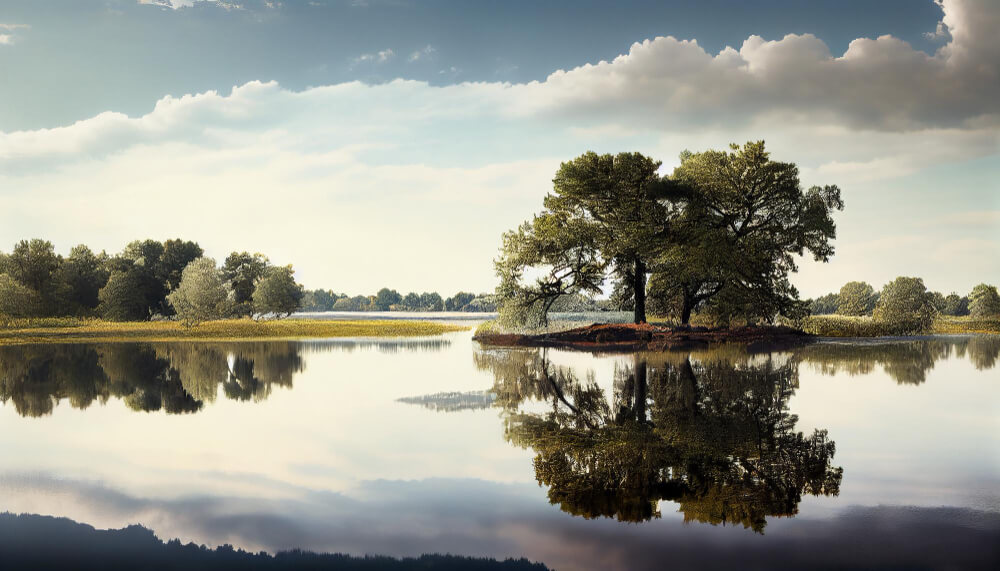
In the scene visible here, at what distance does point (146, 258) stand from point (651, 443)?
346ft

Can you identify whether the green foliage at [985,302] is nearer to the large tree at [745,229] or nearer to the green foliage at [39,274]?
the large tree at [745,229]

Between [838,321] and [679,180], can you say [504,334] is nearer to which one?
[679,180]

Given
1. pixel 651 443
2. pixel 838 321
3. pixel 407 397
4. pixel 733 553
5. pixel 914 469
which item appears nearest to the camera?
pixel 733 553

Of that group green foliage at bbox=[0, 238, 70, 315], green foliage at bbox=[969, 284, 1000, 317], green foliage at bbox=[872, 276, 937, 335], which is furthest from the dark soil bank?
green foliage at bbox=[0, 238, 70, 315]

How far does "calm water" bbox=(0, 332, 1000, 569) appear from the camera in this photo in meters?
7.43

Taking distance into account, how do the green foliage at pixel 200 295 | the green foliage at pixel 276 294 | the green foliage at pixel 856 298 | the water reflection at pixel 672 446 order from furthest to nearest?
the green foliage at pixel 276 294
the green foliage at pixel 856 298
the green foliage at pixel 200 295
the water reflection at pixel 672 446

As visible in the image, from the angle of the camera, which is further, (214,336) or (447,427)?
(214,336)

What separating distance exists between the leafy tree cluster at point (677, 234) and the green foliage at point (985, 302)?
6887cm

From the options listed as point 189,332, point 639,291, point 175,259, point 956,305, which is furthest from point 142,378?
point 956,305

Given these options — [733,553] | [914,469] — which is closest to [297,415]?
[733,553]

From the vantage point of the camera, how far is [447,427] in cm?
1398

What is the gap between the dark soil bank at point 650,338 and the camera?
3669 cm

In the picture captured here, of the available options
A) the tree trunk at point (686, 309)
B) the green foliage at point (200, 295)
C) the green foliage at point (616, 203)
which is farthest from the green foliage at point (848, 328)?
the green foliage at point (200, 295)

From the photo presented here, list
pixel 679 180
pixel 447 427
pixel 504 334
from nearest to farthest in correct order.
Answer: pixel 447 427, pixel 679 180, pixel 504 334
